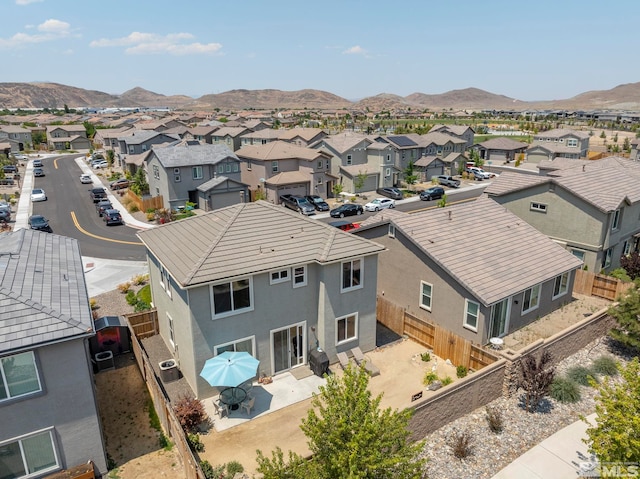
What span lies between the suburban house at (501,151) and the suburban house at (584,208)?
178 ft

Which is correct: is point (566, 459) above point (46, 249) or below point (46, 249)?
below

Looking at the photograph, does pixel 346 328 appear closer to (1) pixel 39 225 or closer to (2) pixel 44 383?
(2) pixel 44 383

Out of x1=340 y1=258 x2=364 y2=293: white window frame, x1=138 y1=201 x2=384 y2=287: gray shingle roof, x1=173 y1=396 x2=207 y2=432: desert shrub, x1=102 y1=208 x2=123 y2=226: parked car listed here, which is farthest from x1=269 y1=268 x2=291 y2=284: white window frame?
x1=102 y1=208 x2=123 y2=226: parked car

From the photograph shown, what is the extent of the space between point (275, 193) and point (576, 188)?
109ft

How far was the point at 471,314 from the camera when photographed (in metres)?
22.0

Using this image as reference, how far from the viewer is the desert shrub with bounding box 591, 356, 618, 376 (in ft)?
69.4

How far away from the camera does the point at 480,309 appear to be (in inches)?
845

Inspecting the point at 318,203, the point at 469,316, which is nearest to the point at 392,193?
the point at 318,203

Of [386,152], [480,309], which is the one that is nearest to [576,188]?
[480,309]

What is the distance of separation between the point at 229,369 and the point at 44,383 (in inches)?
245

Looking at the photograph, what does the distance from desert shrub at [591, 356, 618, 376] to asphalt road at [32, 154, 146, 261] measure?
32.1m

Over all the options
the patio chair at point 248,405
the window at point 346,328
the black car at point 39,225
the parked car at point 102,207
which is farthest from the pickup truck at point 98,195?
the patio chair at point 248,405

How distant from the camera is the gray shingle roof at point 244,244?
18.0 metres

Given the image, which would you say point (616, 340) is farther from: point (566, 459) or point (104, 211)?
point (104, 211)
